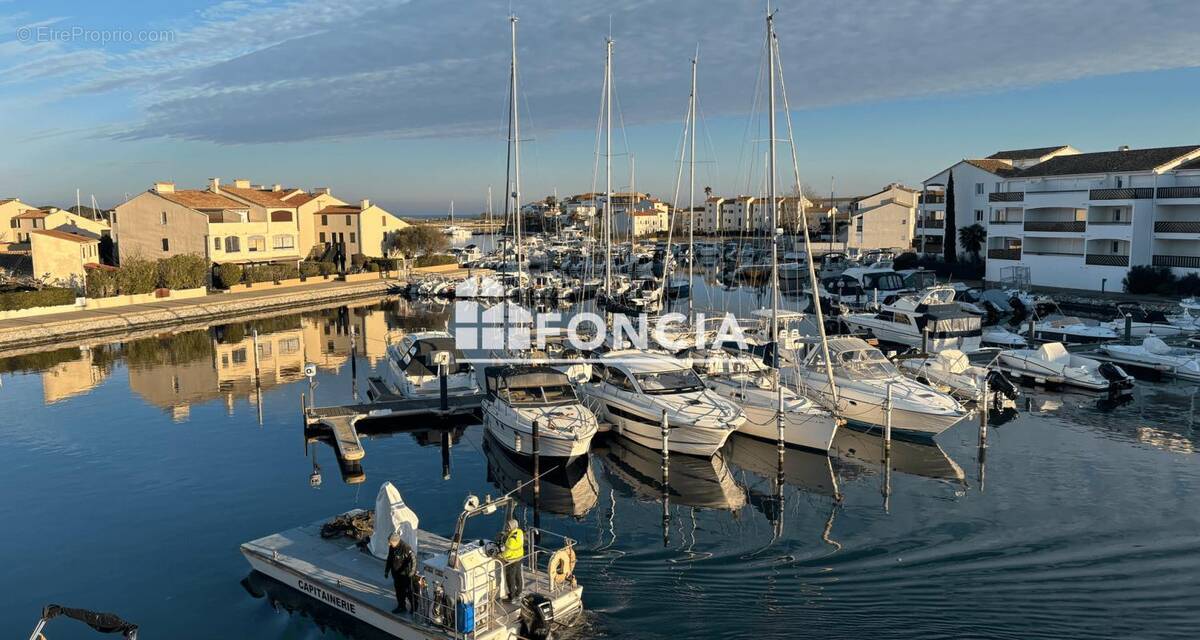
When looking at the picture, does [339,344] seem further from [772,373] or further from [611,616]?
[611,616]

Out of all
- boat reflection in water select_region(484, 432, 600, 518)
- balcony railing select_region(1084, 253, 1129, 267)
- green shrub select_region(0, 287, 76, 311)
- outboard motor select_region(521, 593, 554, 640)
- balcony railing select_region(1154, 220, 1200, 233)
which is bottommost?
boat reflection in water select_region(484, 432, 600, 518)

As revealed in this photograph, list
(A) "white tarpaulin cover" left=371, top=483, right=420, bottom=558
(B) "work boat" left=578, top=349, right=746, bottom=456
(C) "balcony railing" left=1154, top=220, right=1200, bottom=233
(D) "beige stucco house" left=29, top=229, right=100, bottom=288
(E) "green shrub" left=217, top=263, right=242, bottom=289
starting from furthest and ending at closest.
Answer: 1. (E) "green shrub" left=217, top=263, right=242, bottom=289
2. (D) "beige stucco house" left=29, top=229, right=100, bottom=288
3. (C) "balcony railing" left=1154, top=220, right=1200, bottom=233
4. (B) "work boat" left=578, top=349, right=746, bottom=456
5. (A) "white tarpaulin cover" left=371, top=483, right=420, bottom=558

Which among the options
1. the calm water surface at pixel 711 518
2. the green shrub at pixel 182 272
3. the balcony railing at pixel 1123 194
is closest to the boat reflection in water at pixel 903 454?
the calm water surface at pixel 711 518

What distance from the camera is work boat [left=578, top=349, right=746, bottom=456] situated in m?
21.4

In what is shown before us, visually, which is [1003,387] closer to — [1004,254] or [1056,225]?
[1056,225]

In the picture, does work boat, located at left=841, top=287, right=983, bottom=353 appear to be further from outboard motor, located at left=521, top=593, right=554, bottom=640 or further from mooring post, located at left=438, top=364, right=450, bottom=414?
outboard motor, located at left=521, top=593, right=554, bottom=640

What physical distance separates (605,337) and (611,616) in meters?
20.0

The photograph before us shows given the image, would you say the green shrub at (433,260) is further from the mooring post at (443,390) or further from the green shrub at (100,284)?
the mooring post at (443,390)

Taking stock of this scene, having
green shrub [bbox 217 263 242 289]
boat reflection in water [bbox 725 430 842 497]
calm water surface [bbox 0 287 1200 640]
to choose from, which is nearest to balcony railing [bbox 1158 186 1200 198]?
calm water surface [bbox 0 287 1200 640]

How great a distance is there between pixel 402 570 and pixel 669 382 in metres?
11.8

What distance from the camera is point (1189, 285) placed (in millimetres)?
45219

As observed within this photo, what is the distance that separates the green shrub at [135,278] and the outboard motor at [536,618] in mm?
50545

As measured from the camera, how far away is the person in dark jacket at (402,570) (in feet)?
40.6

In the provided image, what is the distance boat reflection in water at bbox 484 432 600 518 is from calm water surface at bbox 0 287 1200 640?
0.10 meters
